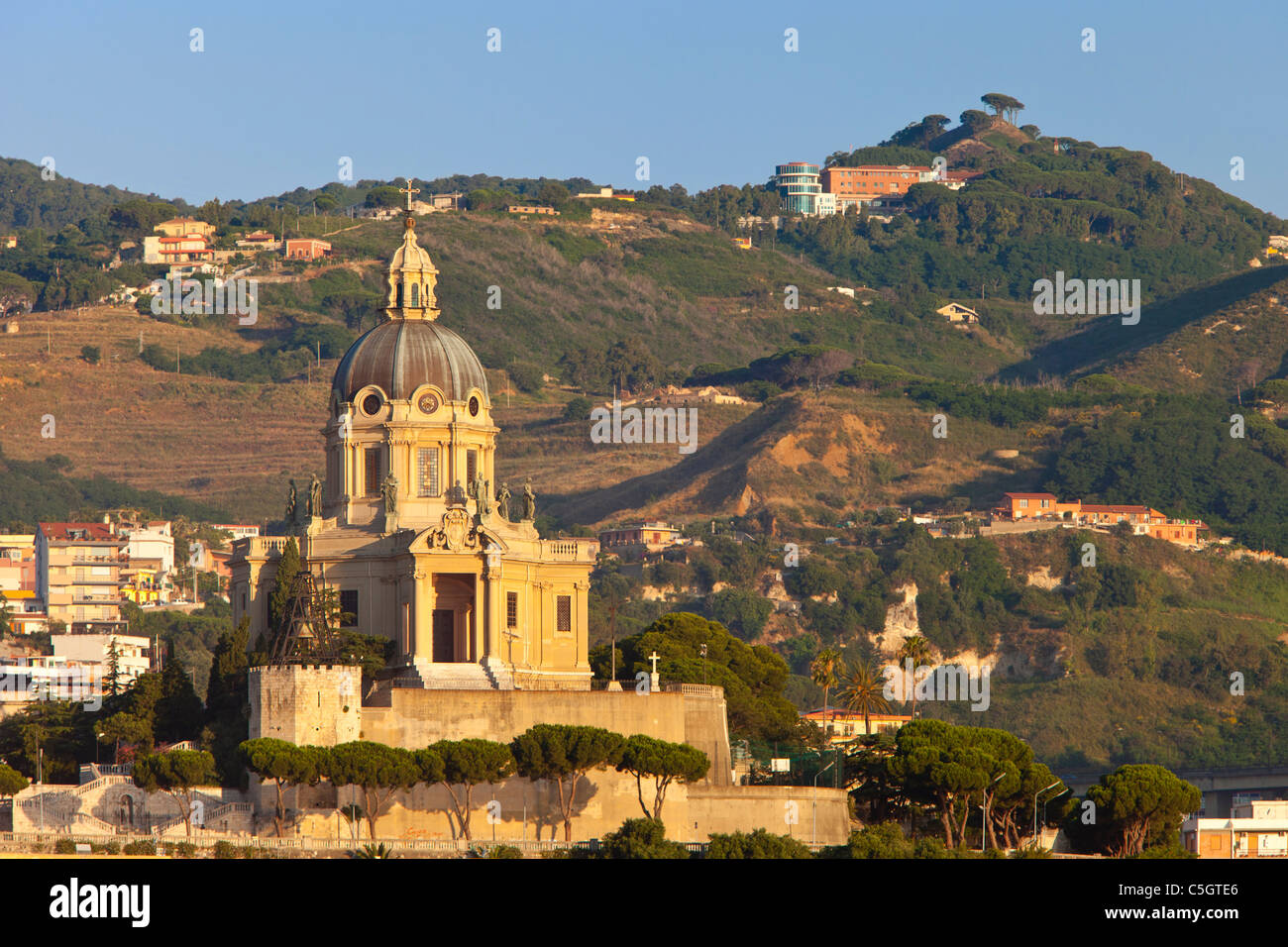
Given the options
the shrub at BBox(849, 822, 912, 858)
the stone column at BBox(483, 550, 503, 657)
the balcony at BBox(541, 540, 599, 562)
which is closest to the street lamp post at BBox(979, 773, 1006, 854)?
the shrub at BBox(849, 822, 912, 858)

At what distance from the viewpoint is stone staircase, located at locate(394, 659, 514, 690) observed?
96.1m

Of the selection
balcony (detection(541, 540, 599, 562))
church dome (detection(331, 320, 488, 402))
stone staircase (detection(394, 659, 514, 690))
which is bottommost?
stone staircase (detection(394, 659, 514, 690))

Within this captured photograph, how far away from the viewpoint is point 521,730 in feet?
298

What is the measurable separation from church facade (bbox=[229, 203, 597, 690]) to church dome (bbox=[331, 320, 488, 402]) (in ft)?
0.23

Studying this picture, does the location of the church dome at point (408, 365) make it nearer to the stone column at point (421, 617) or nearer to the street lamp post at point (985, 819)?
the stone column at point (421, 617)

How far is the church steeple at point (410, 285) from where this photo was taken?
106875 mm

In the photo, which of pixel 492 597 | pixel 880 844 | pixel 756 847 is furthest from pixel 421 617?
pixel 880 844

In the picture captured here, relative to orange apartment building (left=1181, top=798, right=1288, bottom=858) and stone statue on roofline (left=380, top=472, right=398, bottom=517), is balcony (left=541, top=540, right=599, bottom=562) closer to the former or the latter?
stone statue on roofline (left=380, top=472, right=398, bottom=517)

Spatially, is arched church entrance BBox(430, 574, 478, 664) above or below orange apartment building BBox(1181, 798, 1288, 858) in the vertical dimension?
above

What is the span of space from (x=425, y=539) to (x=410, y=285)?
12.7m

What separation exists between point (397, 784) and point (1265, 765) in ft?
286
